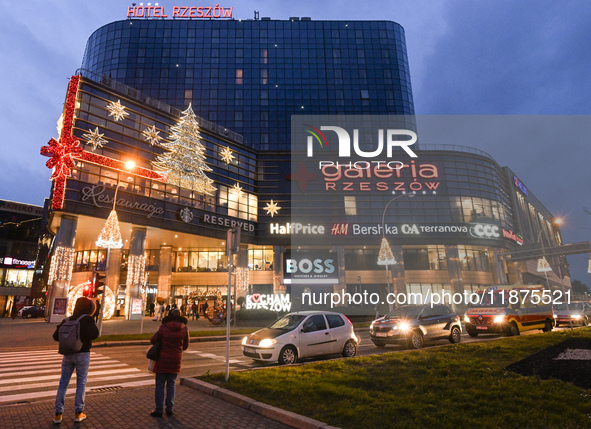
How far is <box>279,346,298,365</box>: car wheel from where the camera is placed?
10.7 m

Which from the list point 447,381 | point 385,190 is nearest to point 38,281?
point 385,190

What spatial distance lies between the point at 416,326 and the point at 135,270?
29.8m

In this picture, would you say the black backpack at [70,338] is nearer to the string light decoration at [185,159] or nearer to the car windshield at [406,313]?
the car windshield at [406,313]

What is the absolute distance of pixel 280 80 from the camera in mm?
75000

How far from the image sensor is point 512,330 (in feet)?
56.7

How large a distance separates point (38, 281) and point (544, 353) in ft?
279

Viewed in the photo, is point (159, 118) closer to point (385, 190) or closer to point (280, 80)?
point (385, 190)

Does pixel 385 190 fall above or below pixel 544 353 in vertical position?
above

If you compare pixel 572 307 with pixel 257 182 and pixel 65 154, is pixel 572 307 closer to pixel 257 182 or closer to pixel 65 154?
pixel 257 182

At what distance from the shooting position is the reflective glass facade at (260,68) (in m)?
72.6

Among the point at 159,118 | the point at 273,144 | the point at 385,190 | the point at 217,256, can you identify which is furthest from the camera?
the point at 273,144

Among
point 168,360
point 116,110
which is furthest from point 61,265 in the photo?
point 168,360

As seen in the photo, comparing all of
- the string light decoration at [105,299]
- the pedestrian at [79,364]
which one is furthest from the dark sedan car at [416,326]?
the string light decoration at [105,299]

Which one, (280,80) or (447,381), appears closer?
(447,381)
